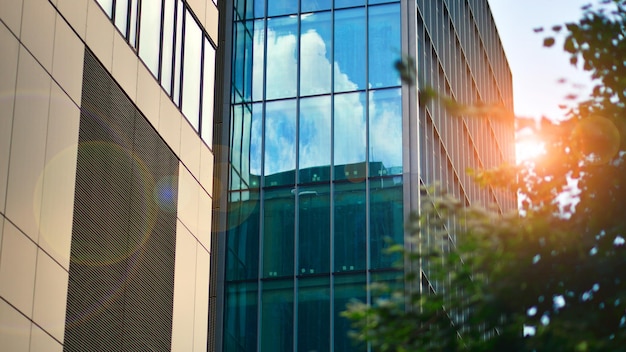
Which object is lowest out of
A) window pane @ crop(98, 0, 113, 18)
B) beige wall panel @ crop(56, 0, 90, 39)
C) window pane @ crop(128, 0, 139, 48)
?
beige wall panel @ crop(56, 0, 90, 39)

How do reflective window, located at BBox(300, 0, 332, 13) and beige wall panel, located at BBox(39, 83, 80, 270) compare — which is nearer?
beige wall panel, located at BBox(39, 83, 80, 270)

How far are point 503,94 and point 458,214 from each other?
45.2 m

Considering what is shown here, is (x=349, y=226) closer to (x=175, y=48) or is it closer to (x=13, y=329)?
(x=175, y=48)

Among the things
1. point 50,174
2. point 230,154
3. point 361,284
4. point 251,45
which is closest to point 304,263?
point 361,284

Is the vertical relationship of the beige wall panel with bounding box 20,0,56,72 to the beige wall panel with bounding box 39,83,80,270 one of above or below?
above

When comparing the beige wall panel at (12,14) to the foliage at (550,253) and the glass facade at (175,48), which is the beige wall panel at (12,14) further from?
the foliage at (550,253)

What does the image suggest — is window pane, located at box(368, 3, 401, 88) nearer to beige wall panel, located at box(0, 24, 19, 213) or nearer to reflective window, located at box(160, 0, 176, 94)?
reflective window, located at box(160, 0, 176, 94)

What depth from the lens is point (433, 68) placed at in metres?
40.7

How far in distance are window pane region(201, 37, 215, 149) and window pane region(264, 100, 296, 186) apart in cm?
702

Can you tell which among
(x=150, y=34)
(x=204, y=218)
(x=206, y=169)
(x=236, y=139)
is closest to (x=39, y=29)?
(x=150, y=34)

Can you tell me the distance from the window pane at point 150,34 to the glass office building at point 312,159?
33.5 feet

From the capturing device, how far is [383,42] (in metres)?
37.8

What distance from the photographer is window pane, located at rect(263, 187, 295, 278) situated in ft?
120

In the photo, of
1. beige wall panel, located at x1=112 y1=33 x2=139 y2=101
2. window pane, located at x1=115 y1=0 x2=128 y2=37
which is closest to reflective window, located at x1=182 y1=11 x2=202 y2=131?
beige wall panel, located at x1=112 y1=33 x2=139 y2=101
